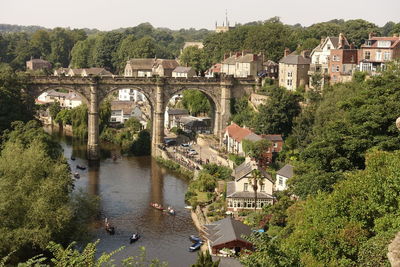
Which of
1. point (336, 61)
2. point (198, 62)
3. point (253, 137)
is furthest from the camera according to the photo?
point (198, 62)

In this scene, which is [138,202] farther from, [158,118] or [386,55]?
[386,55]

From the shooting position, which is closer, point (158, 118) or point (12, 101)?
point (12, 101)

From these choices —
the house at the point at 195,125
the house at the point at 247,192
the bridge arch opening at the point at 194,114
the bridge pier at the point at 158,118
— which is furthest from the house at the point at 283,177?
the house at the point at 195,125

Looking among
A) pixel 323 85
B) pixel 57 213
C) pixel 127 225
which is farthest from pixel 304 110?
pixel 57 213

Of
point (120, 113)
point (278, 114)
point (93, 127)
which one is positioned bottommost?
point (93, 127)

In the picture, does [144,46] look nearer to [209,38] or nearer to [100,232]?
[209,38]

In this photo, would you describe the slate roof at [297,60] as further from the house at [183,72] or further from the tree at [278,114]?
the house at [183,72]

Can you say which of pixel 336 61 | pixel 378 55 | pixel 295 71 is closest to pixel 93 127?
pixel 295 71
